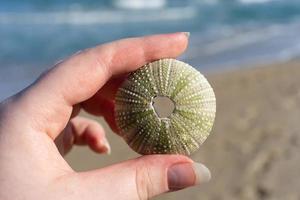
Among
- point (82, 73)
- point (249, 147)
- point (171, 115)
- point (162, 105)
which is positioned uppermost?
point (82, 73)

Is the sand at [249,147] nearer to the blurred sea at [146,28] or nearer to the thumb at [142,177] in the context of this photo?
the blurred sea at [146,28]

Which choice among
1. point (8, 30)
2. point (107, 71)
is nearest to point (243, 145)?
point (107, 71)

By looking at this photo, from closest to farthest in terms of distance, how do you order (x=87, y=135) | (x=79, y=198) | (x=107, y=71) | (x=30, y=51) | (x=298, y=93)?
(x=79, y=198) < (x=107, y=71) < (x=87, y=135) < (x=298, y=93) < (x=30, y=51)

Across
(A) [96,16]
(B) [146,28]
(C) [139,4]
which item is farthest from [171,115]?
(C) [139,4]

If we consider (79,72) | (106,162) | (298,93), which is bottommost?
(106,162)

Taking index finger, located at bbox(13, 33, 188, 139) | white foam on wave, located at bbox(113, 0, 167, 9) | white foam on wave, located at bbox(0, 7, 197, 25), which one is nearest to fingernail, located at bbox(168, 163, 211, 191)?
index finger, located at bbox(13, 33, 188, 139)

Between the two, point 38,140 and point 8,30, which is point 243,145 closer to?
point 38,140

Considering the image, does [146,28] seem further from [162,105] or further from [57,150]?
[57,150]

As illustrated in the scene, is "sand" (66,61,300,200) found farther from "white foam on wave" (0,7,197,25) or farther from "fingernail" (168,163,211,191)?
"white foam on wave" (0,7,197,25)
